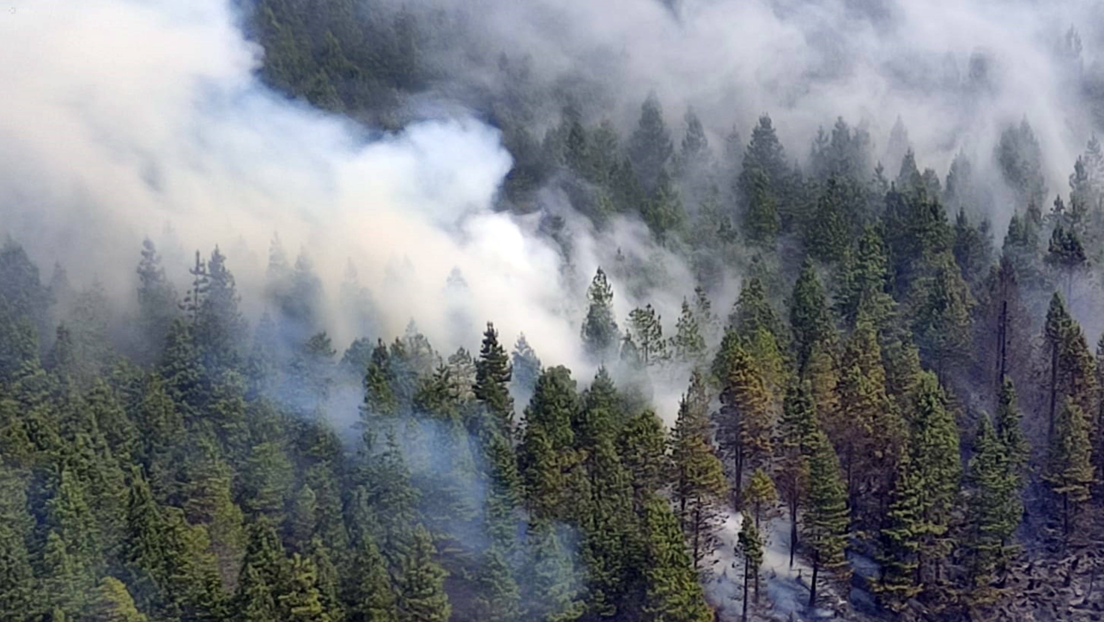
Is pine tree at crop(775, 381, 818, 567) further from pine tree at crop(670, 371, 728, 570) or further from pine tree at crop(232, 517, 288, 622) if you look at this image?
pine tree at crop(232, 517, 288, 622)

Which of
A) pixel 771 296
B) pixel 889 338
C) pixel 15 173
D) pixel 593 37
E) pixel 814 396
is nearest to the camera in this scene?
pixel 814 396

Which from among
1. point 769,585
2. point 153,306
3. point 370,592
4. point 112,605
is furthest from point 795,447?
point 153,306

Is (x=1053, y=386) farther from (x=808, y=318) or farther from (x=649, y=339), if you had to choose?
(x=649, y=339)

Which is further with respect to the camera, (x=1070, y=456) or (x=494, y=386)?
(x=1070, y=456)

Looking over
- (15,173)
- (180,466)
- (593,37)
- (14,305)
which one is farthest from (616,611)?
(593,37)

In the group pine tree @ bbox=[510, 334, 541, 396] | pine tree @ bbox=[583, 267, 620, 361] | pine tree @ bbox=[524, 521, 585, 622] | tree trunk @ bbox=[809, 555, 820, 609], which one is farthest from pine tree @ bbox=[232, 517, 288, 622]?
pine tree @ bbox=[583, 267, 620, 361]

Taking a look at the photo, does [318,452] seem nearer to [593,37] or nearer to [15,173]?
[15,173]

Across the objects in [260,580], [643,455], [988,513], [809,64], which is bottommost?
[260,580]
